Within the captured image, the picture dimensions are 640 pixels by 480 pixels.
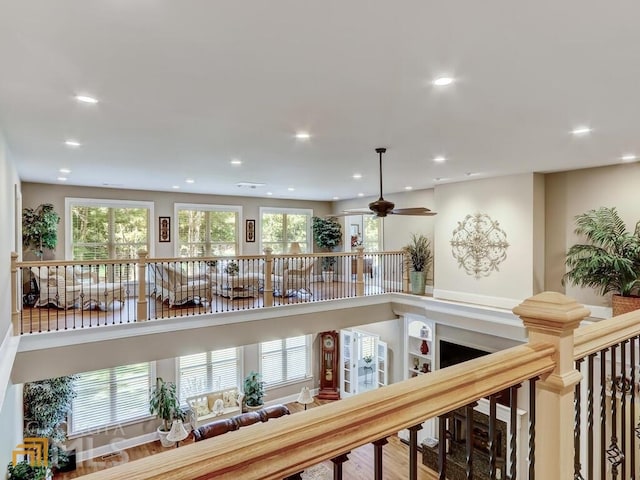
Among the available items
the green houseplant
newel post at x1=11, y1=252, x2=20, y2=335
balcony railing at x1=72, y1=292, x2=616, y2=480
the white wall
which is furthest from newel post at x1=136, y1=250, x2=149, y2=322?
the white wall

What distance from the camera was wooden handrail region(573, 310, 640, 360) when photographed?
1.35 m

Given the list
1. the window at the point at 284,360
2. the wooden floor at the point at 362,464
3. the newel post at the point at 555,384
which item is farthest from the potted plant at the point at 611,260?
the window at the point at 284,360

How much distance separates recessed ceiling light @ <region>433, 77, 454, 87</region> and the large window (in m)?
7.96

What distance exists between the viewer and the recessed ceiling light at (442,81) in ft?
9.16

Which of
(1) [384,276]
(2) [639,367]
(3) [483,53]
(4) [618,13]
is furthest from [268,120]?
(1) [384,276]

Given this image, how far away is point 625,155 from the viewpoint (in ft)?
17.5

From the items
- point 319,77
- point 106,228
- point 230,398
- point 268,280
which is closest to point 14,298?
point 268,280

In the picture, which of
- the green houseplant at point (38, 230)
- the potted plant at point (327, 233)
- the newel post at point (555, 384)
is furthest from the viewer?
the potted plant at point (327, 233)

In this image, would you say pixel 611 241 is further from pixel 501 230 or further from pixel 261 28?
pixel 261 28

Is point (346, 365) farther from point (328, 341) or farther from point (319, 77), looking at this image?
point (319, 77)

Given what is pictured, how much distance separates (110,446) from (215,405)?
2225 millimetres

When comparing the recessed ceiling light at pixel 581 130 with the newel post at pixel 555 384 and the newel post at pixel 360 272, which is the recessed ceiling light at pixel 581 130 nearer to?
the newel post at pixel 555 384

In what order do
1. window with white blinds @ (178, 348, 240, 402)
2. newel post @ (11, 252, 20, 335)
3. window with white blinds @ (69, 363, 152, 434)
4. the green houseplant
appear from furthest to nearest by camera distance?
window with white blinds @ (178, 348, 240, 402) < window with white blinds @ (69, 363, 152, 434) < the green houseplant < newel post @ (11, 252, 20, 335)

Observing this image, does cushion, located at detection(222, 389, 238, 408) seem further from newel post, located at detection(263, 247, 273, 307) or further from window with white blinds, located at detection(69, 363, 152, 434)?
newel post, located at detection(263, 247, 273, 307)
